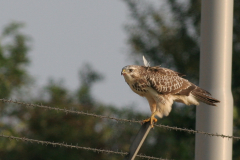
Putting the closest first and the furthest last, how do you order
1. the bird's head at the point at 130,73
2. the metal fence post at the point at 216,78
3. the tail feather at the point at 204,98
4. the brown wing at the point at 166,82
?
the metal fence post at the point at 216,78, the tail feather at the point at 204,98, the bird's head at the point at 130,73, the brown wing at the point at 166,82

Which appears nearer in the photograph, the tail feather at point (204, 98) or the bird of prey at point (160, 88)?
the tail feather at point (204, 98)

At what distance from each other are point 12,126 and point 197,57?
557cm

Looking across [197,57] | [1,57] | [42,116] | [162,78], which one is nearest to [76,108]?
[42,116]

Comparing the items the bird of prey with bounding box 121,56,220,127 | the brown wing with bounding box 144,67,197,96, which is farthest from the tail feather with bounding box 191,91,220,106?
the brown wing with bounding box 144,67,197,96

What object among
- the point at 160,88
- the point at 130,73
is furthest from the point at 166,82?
the point at 130,73

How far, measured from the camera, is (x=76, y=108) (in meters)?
12.9

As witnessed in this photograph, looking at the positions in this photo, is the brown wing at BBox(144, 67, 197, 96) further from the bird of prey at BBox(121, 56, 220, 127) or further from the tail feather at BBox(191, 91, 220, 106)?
the tail feather at BBox(191, 91, 220, 106)

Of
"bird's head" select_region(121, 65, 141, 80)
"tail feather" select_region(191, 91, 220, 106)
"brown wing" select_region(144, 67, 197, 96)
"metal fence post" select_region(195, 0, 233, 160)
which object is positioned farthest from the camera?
"brown wing" select_region(144, 67, 197, 96)

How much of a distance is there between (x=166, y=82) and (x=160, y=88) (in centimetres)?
19

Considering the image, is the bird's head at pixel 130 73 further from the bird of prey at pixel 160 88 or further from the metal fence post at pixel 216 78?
the metal fence post at pixel 216 78

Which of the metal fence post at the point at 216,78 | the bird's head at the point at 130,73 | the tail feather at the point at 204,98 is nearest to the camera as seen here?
Answer: the metal fence post at the point at 216,78

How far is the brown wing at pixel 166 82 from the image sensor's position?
6.13 metres

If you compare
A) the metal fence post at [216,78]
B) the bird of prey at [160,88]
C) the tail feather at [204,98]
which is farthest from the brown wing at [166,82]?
the metal fence post at [216,78]

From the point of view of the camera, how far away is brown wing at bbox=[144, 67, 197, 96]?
613 centimetres
